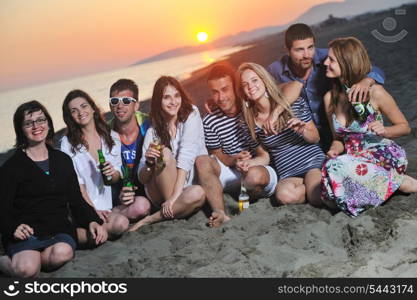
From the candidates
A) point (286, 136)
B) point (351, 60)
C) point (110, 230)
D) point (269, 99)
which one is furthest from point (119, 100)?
point (351, 60)

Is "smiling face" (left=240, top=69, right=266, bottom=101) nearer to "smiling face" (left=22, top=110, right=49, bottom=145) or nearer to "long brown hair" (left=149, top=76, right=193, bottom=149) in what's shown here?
"long brown hair" (left=149, top=76, right=193, bottom=149)

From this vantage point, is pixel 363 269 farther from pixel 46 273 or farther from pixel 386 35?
pixel 386 35

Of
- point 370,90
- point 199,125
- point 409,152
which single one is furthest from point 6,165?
point 409,152

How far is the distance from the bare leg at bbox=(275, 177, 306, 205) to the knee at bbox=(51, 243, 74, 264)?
118 cm

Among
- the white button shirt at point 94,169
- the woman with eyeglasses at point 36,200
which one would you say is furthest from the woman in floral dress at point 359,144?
the woman with eyeglasses at point 36,200

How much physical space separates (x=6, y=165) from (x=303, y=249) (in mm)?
1509

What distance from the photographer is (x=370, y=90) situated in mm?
2680

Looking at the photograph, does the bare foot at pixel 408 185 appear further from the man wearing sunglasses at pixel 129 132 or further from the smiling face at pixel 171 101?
the man wearing sunglasses at pixel 129 132

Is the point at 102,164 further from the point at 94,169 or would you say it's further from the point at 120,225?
the point at 120,225

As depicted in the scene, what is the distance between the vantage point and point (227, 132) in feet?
9.79

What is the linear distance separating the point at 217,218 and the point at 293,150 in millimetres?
607

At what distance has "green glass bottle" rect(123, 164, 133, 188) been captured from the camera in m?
2.87

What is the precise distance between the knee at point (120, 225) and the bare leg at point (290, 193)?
870mm

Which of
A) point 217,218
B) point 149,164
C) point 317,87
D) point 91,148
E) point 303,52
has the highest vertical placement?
point 303,52
